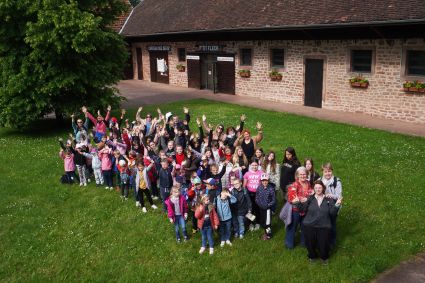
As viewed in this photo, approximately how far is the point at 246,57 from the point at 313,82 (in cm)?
500

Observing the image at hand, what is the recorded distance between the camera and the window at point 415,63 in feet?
50.1

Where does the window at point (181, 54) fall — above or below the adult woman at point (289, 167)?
above

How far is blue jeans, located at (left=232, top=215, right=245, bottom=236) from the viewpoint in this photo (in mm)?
7648

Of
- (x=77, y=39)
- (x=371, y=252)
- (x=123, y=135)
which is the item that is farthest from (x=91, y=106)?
(x=371, y=252)

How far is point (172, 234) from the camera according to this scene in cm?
802

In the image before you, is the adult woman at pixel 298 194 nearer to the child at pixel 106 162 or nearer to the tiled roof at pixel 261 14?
the child at pixel 106 162

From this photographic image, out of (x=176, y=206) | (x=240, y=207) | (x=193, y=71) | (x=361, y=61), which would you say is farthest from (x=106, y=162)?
(x=193, y=71)

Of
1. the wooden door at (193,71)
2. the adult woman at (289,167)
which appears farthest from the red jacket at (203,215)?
the wooden door at (193,71)

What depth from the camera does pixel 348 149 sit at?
41.2 feet

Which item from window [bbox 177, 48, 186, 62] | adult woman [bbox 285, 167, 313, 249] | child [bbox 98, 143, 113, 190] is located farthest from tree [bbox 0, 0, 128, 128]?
window [bbox 177, 48, 186, 62]

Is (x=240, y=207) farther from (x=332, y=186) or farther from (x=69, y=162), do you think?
(x=69, y=162)

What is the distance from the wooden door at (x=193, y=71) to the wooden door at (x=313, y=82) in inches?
357

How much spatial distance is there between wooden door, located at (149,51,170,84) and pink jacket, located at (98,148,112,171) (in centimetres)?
2055

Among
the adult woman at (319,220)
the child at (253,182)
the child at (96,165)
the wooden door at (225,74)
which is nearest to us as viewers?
the adult woman at (319,220)
